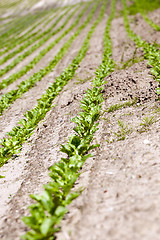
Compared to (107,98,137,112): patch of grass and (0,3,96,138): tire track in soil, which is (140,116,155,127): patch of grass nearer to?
(107,98,137,112): patch of grass

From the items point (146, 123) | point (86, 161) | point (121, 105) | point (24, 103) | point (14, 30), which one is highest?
point (14, 30)

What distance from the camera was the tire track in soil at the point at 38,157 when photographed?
2604 millimetres

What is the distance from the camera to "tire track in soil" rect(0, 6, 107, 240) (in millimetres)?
2604

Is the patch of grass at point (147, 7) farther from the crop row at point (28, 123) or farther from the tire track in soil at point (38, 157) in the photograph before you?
the tire track in soil at point (38, 157)

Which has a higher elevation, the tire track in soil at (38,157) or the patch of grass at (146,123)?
the tire track in soil at (38,157)

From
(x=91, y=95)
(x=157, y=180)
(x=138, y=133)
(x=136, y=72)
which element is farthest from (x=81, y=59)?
(x=157, y=180)

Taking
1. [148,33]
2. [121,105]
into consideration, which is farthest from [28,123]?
[148,33]

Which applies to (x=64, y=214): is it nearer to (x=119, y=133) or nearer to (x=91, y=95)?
(x=119, y=133)

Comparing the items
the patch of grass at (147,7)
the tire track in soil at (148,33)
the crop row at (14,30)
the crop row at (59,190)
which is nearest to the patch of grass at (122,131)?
the crop row at (59,190)

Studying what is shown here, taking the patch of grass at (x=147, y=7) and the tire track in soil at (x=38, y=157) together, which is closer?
the tire track in soil at (x=38, y=157)

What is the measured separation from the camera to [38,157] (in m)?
3.77

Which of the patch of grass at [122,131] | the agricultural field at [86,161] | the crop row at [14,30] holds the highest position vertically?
the crop row at [14,30]

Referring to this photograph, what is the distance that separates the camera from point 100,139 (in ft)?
12.2

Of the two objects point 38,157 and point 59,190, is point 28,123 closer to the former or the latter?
point 38,157
